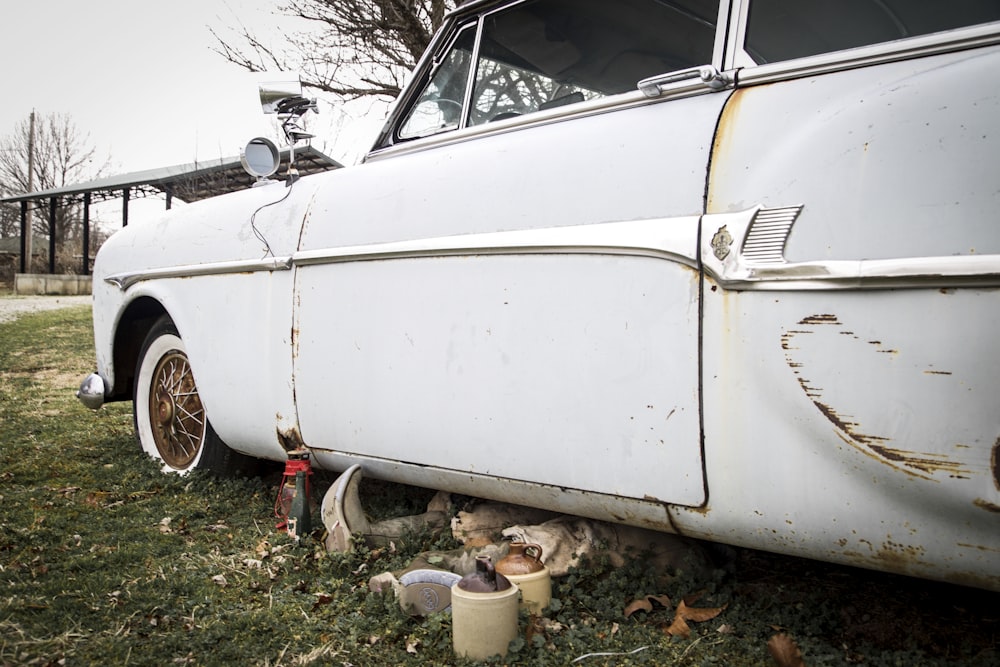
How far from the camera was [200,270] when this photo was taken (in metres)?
3.61

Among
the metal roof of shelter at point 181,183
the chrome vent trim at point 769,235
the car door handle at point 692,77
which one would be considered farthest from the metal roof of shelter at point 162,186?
the chrome vent trim at point 769,235

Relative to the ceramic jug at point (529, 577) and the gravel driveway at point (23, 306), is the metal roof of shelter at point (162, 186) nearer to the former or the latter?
the gravel driveway at point (23, 306)

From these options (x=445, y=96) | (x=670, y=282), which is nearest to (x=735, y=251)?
(x=670, y=282)

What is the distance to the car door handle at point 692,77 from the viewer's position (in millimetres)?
2273

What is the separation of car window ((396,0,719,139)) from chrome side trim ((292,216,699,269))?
0.56 m

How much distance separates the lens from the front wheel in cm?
378

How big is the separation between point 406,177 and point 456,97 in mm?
405

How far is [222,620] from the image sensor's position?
2.50m

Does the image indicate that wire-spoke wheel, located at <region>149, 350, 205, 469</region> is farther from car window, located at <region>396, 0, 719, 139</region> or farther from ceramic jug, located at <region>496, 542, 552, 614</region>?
ceramic jug, located at <region>496, 542, 552, 614</region>

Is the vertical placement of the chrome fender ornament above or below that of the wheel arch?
above

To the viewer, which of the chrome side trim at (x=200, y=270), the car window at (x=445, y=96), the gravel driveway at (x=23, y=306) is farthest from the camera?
the gravel driveway at (x=23, y=306)

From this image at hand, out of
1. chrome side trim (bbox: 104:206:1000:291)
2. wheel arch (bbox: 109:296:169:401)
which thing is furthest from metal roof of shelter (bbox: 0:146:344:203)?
chrome side trim (bbox: 104:206:1000:291)

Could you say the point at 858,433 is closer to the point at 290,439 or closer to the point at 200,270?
the point at 290,439

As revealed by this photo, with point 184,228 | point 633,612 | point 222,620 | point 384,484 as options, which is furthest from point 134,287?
point 633,612
